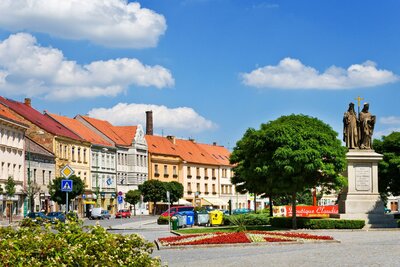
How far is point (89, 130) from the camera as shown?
105m

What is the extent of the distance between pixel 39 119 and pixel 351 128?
54.3 meters

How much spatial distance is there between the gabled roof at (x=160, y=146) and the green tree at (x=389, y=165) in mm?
59851

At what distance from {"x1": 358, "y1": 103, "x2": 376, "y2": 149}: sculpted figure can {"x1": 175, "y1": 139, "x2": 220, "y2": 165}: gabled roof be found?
261 ft

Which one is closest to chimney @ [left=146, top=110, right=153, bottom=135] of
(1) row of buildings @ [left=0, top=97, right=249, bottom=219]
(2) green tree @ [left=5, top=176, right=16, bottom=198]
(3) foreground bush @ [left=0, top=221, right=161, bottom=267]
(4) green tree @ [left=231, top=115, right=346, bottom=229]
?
(1) row of buildings @ [left=0, top=97, right=249, bottom=219]

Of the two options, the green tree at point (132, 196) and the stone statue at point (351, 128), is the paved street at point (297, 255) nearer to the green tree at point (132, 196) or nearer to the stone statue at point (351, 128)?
the stone statue at point (351, 128)

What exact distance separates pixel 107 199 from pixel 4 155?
95.3ft

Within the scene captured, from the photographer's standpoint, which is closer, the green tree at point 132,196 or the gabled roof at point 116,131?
the green tree at point 132,196

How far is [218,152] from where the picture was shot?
140m

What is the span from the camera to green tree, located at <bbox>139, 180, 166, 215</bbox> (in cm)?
10262

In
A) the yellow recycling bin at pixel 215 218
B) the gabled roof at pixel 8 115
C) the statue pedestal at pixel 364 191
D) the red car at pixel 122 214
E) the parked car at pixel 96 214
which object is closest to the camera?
the statue pedestal at pixel 364 191

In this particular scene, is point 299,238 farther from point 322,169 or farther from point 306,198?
point 306,198

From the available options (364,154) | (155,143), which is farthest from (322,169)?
(155,143)

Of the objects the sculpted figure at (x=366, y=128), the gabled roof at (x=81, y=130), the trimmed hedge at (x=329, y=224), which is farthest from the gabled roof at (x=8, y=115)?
the sculpted figure at (x=366, y=128)

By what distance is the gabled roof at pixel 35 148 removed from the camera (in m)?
81.9
